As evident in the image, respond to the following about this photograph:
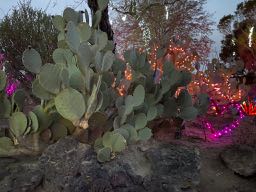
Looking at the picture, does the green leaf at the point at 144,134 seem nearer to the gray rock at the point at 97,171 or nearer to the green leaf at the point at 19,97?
the gray rock at the point at 97,171

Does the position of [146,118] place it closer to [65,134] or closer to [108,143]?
[108,143]

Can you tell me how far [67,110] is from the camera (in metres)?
2.85

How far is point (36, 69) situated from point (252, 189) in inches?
83.0

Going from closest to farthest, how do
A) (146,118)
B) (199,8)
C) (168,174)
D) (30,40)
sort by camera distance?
(168,174), (146,118), (30,40), (199,8)

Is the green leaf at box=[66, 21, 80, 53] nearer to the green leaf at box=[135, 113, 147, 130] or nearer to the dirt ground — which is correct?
the green leaf at box=[135, 113, 147, 130]

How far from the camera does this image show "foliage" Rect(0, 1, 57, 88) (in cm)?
854

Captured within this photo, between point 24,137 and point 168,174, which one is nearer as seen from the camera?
point 168,174

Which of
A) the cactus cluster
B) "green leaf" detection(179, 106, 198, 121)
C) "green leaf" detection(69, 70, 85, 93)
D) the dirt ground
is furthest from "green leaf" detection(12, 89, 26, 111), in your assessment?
the dirt ground

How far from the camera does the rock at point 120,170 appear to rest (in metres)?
2.63

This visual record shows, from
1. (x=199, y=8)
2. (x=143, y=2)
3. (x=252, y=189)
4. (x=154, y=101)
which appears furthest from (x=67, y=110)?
(x=199, y=8)

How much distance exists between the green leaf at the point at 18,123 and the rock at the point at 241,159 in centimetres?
194

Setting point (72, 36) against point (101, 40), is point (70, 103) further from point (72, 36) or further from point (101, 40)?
point (101, 40)

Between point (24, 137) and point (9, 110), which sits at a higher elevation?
point (9, 110)

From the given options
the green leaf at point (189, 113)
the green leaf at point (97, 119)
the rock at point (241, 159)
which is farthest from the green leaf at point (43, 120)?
the rock at point (241, 159)
